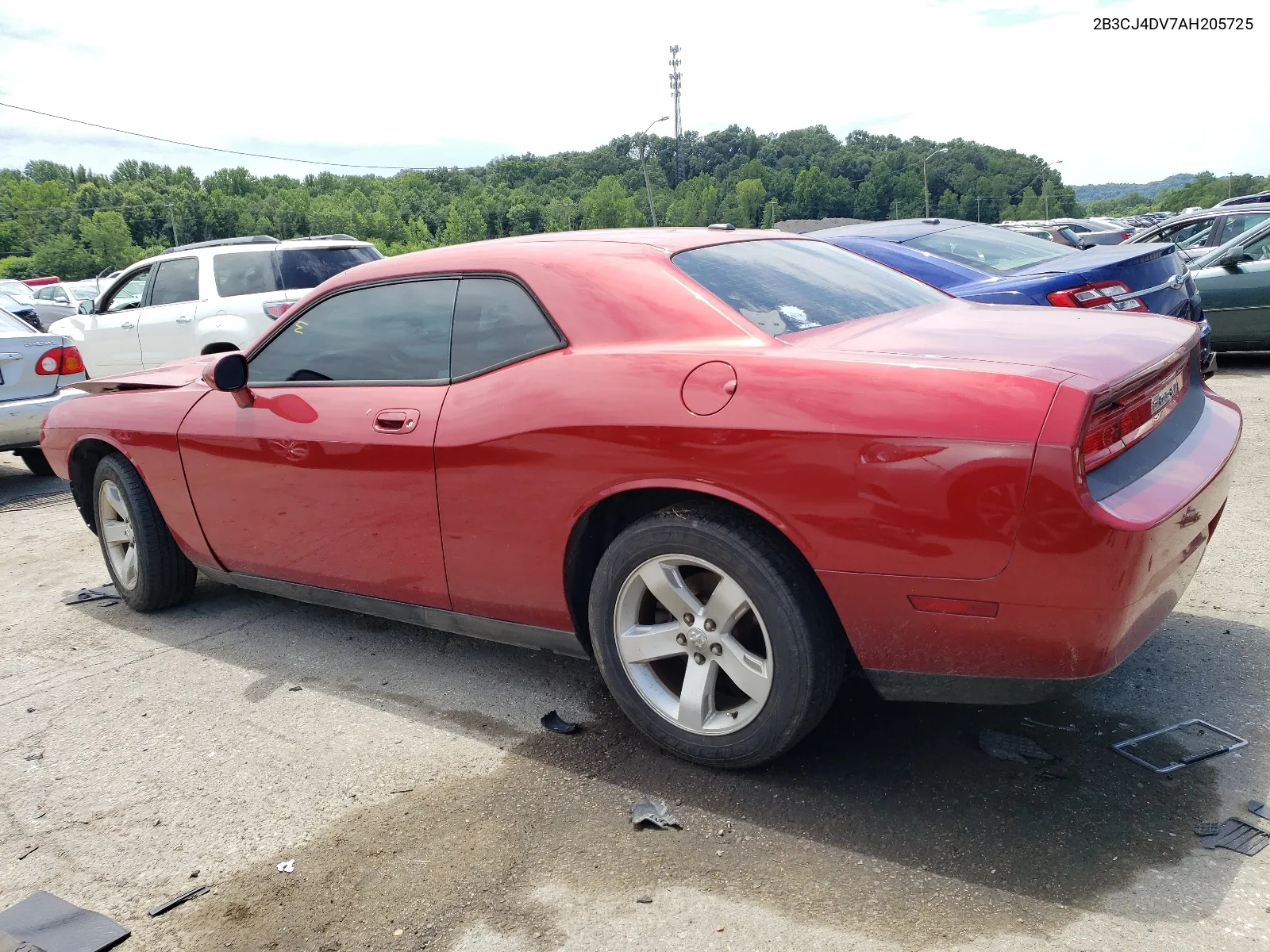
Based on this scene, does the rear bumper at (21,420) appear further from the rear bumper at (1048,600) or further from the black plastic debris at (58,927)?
the rear bumper at (1048,600)

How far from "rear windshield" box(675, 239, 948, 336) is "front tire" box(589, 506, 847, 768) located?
26.5 inches

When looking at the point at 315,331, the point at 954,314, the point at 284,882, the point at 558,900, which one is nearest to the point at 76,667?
the point at 315,331

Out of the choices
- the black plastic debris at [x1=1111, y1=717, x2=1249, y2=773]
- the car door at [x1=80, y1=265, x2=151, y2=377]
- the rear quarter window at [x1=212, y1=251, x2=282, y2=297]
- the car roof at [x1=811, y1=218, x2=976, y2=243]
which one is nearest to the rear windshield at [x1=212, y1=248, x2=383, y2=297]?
the rear quarter window at [x1=212, y1=251, x2=282, y2=297]

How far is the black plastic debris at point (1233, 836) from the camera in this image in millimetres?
2479

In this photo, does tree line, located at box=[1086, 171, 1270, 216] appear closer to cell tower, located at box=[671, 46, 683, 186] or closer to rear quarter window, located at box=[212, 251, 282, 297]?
cell tower, located at box=[671, 46, 683, 186]

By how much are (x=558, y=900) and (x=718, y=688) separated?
2.72ft

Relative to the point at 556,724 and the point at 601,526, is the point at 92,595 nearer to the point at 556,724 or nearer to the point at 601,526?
the point at 556,724

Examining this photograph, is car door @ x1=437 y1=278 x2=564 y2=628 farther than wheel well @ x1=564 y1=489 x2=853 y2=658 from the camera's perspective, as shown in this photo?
Yes

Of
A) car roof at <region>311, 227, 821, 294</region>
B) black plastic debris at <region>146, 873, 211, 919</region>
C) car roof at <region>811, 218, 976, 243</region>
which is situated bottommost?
black plastic debris at <region>146, 873, 211, 919</region>

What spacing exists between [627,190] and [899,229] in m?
77.5

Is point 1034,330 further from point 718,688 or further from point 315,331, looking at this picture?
point 315,331

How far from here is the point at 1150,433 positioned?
283cm

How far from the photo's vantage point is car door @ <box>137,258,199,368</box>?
34.1ft

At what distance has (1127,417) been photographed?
2662 millimetres
